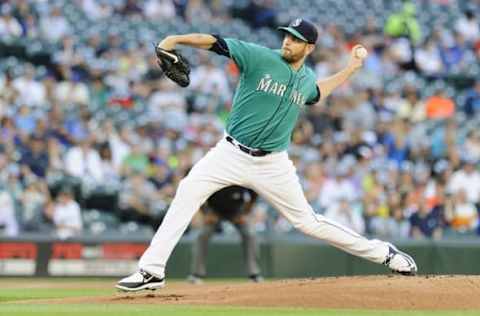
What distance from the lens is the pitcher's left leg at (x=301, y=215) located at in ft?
28.0

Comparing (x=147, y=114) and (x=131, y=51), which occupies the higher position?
(x=131, y=51)

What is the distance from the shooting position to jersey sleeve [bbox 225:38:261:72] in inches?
326

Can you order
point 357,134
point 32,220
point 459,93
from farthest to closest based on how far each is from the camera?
1. point 459,93
2. point 357,134
3. point 32,220

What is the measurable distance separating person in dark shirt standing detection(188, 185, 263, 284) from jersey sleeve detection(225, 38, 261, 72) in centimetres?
484

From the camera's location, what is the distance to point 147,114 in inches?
680

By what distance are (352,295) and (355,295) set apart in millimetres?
22

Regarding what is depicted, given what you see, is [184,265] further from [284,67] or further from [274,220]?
[284,67]

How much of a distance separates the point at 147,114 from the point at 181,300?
8.80 m

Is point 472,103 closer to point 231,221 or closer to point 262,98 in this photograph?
point 231,221

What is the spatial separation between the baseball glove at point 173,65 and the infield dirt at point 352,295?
64.8 inches

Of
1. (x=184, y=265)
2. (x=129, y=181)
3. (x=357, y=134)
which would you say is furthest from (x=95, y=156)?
(x=357, y=134)

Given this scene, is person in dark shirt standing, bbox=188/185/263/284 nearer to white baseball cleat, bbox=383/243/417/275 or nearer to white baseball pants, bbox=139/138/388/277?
white baseball cleat, bbox=383/243/417/275

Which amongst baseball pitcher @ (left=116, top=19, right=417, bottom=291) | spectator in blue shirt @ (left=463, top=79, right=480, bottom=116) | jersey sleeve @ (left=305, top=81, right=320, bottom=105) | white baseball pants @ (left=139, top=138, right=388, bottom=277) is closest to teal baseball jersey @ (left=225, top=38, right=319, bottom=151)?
baseball pitcher @ (left=116, top=19, right=417, bottom=291)

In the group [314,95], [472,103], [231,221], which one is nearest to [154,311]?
[314,95]
